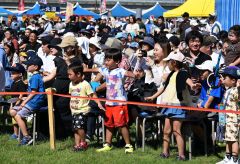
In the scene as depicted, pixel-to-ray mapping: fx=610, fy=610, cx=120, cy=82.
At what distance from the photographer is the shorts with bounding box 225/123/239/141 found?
27.0 feet

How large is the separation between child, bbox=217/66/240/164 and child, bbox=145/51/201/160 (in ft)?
1.75

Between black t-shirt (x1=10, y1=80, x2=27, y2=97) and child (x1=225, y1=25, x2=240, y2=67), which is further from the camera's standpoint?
black t-shirt (x1=10, y1=80, x2=27, y2=97)

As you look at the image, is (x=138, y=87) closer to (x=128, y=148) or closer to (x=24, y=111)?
(x=128, y=148)

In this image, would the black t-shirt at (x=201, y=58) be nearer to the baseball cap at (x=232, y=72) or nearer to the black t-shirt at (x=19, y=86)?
the baseball cap at (x=232, y=72)

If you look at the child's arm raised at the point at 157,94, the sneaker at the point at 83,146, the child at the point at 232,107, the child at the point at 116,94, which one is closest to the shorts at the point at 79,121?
the sneaker at the point at 83,146

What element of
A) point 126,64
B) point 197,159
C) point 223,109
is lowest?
point 197,159

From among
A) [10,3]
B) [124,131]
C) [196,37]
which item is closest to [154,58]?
A: [196,37]

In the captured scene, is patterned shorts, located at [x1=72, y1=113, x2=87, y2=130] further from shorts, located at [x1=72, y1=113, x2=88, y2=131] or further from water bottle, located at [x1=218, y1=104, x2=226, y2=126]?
water bottle, located at [x1=218, y1=104, x2=226, y2=126]

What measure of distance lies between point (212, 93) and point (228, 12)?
1253 cm

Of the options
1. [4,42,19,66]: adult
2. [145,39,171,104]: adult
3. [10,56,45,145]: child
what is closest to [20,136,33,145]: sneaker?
[10,56,45,145]: child

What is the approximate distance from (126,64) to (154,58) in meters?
0.90

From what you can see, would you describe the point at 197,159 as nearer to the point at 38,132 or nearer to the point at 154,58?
the point at 154,58

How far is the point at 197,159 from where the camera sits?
29.1 feet

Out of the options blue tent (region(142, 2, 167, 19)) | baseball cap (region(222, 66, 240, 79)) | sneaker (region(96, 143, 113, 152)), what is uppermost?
blue tent (region(142, 2, 167, 19))
